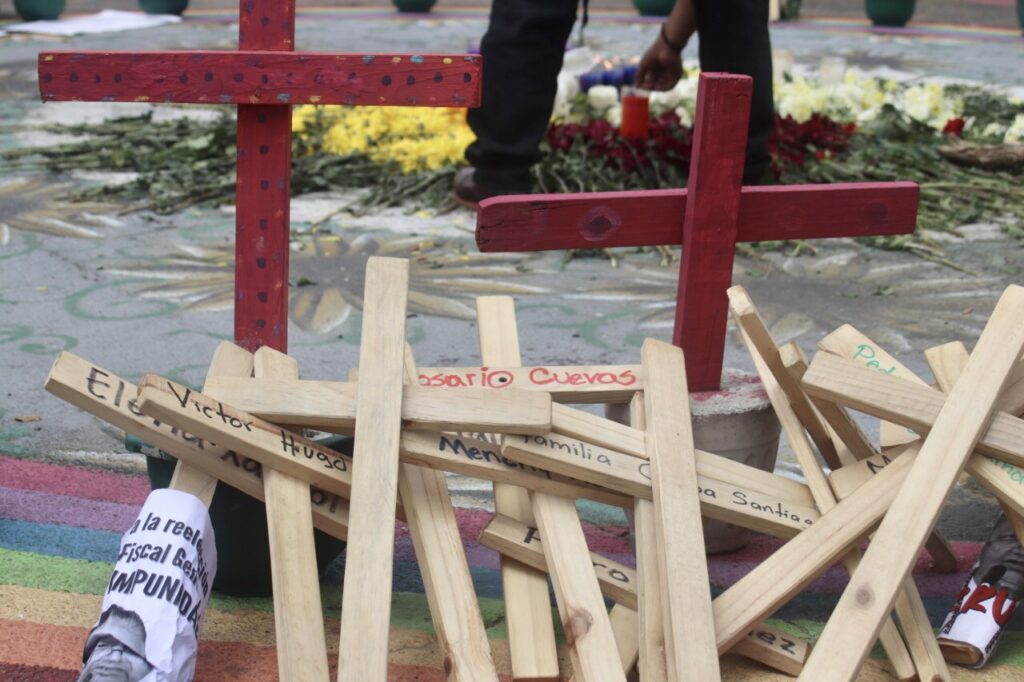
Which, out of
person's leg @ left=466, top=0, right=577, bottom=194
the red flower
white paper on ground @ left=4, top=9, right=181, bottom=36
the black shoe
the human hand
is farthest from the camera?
white paper on ground @ left=4, top=9, right=181, bottom=36

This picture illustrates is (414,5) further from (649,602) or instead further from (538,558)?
(649,602)

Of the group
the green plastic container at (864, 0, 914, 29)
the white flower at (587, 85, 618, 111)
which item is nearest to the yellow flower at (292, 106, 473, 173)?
the white flower at (587, 85, 618, 111)

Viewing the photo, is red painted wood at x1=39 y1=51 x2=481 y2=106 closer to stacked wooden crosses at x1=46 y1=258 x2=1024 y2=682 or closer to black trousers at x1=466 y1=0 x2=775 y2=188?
stacked wooden crosses at x1=46 y1=258 x2=1024 y2=682

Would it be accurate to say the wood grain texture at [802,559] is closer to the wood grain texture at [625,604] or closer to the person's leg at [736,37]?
the wood grain texture at [625,604]

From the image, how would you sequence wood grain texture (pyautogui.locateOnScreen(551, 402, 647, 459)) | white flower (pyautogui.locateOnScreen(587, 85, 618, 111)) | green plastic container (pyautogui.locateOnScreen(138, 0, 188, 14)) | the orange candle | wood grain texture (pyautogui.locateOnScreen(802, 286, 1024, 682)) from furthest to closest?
green plastic container (pyautogui.locateOnScreen(138, 0, 188, 14))
white flower (pyautogui.locateOnScreen(587, 85, 618, 111))
the orange candle
wood grain texture (pyautogui.locateOnScreen(551, 402, 647, 459))
wood grain texture (pyautogui.locateOnScreen(802, 286, 1024, 682))

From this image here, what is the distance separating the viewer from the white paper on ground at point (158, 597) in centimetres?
173

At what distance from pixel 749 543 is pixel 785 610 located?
25 cm

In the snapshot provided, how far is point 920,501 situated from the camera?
5.95ft

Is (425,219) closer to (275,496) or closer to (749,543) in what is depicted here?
(749,543)

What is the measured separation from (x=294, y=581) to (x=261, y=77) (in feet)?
3.00

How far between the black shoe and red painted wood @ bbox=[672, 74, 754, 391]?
170cm

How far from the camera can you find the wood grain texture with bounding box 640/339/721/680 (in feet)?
5.55

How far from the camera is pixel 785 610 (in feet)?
6.95

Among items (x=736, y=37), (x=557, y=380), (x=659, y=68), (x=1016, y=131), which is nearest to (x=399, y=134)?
(x=659, y=68)
